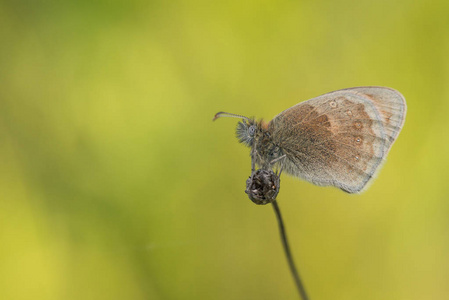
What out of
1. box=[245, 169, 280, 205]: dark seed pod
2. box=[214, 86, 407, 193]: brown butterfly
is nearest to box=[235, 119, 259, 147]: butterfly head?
box=[214, 86, 407, 193]: brown butterfly

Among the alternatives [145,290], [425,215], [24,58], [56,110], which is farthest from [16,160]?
[425,215]

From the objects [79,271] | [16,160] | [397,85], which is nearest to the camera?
[79,271]

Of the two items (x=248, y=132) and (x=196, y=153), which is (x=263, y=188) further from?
(x=196, y=153)

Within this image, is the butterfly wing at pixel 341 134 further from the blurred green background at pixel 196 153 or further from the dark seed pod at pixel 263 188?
the blurred green background at pixel 196 153

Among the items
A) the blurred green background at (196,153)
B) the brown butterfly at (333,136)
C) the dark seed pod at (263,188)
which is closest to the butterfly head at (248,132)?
the brown butterfly at (333,136)

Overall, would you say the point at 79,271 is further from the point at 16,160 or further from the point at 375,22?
the point at 375,22
